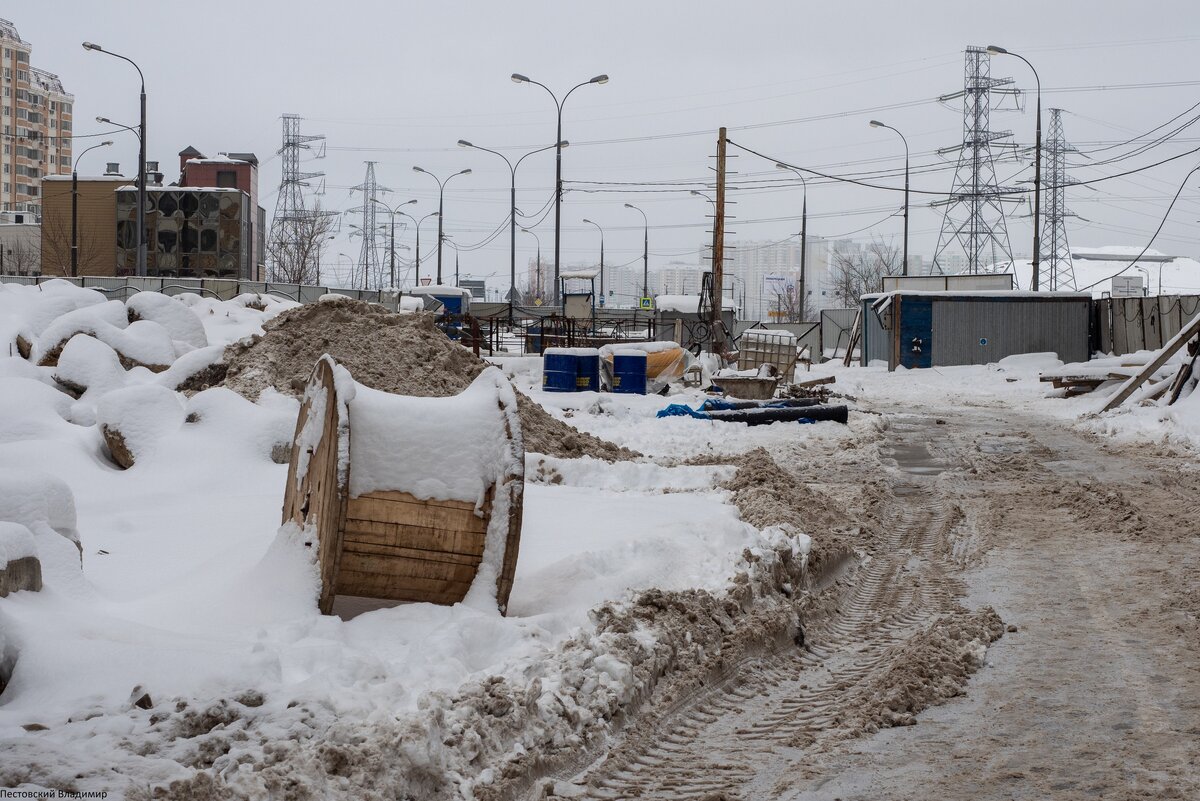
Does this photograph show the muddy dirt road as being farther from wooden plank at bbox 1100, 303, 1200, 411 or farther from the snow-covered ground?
wooden plank at bbox 1100, 303, 1200, 411

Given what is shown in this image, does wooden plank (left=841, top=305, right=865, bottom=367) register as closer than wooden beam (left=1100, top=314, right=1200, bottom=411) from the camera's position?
No

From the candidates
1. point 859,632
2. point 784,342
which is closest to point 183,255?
point 784,342

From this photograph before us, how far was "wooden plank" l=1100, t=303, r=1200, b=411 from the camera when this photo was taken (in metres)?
19.5

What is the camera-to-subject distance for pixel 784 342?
29.9m

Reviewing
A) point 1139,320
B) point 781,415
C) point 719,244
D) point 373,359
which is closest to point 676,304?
point 719,244

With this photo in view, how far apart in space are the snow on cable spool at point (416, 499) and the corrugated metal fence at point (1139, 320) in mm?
28216

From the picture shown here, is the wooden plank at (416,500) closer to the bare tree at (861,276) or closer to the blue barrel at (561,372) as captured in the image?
the blue barrel at (561,372)

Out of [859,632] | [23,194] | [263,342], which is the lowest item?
[859,632]

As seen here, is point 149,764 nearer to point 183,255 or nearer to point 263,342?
point 263,342

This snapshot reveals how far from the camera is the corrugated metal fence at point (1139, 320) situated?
31.0m

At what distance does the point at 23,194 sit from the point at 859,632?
152 meters

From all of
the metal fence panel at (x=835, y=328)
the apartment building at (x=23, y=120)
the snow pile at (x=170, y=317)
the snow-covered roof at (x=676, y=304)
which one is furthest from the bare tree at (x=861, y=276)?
the apartment building at (x=23, y=120)

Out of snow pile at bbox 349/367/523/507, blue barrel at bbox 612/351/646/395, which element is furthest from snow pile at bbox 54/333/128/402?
blue barrel at bbox 612/351/646/395

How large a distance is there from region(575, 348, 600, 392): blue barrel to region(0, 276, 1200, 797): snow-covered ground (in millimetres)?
7469
